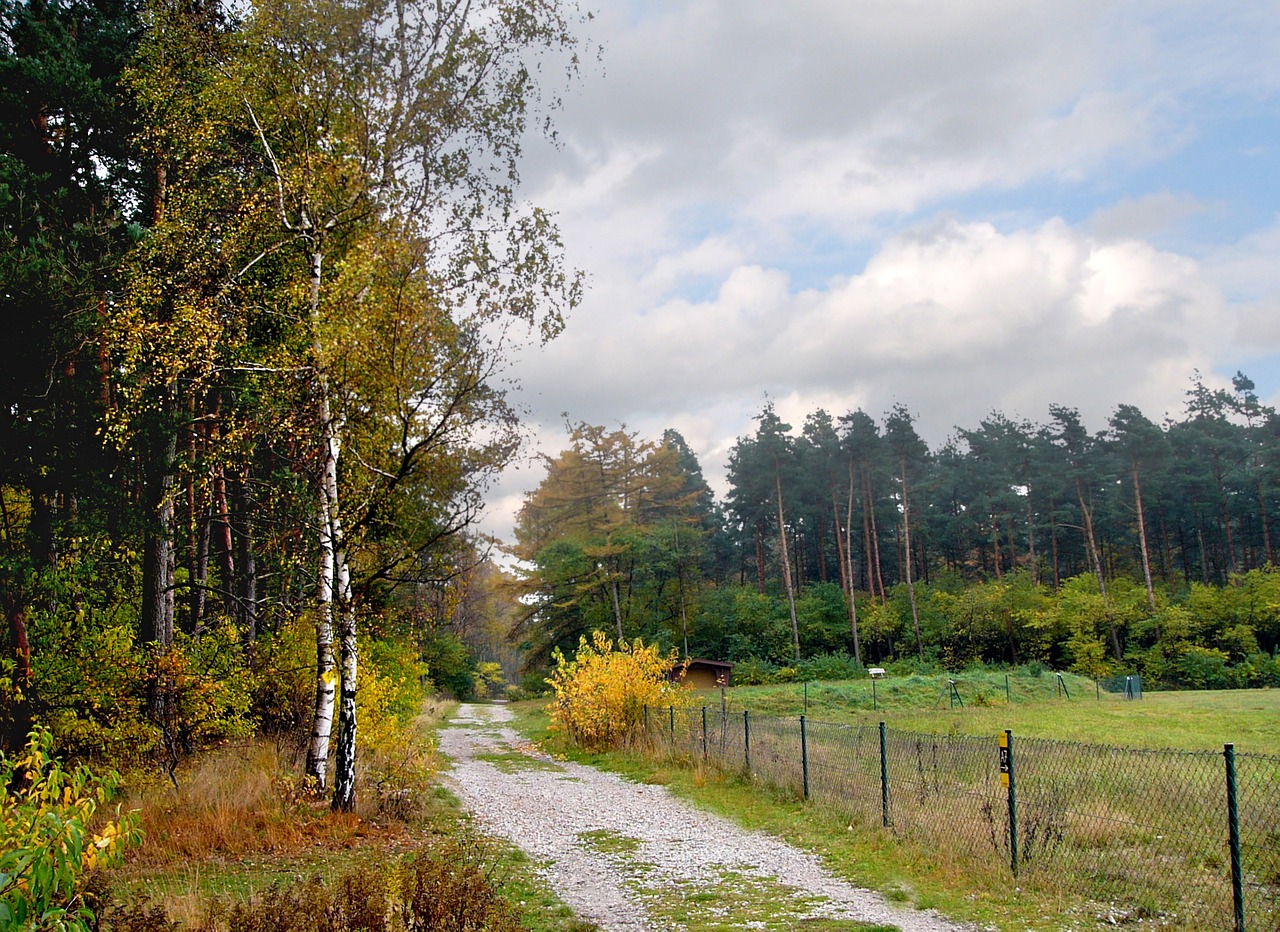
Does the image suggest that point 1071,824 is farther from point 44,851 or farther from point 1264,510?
point 1264,510

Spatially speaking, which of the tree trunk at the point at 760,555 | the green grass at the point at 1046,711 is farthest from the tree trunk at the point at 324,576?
the tree trunk at the point at 760,555

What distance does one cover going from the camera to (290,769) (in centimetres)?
1189

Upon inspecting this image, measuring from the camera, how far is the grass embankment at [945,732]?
7219 mm

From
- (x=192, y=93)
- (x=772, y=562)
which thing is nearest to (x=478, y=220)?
(x=192, y=93)

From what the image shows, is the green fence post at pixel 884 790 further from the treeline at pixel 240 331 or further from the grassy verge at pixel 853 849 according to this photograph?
the treeline at pixel 240 331

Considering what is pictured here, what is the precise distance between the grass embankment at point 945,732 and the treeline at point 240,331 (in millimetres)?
5262

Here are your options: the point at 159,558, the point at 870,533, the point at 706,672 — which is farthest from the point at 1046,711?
the point at 870,533

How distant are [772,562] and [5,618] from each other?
61.0 meters

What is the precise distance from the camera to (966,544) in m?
63.7

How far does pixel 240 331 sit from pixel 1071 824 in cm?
1120

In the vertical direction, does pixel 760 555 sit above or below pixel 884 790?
above

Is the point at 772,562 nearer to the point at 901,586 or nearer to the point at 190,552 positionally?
the point at 901,586

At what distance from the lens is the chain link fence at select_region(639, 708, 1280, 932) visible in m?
6.70

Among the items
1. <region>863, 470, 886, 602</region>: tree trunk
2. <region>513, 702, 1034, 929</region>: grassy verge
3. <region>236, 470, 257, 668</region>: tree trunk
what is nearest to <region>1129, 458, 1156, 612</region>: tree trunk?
<region>863, 470, 886, 602</region>: tree trunk
